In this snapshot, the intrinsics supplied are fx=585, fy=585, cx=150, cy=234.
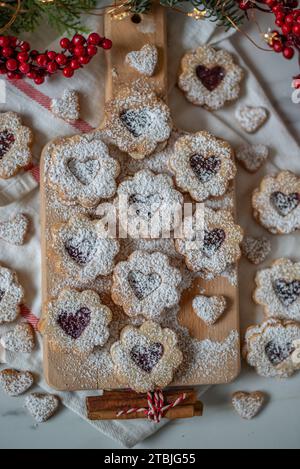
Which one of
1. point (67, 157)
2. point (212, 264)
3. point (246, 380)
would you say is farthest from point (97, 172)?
point (246, 380)

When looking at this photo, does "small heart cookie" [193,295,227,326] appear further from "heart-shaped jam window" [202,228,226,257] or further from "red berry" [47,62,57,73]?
"red berry" [47,62,57,73]

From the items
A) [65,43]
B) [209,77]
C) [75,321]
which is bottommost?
[75,321]

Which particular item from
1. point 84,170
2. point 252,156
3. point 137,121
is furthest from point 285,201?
point 84,170

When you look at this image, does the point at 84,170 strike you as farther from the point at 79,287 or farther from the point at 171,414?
the point at 171,414

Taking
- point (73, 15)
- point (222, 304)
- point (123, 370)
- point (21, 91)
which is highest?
point (73, 15)

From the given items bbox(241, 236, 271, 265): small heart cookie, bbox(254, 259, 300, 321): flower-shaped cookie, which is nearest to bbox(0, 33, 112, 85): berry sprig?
bbox(241, 236, 271, 265): small heart cookie

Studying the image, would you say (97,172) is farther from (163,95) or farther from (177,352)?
(177,352)
